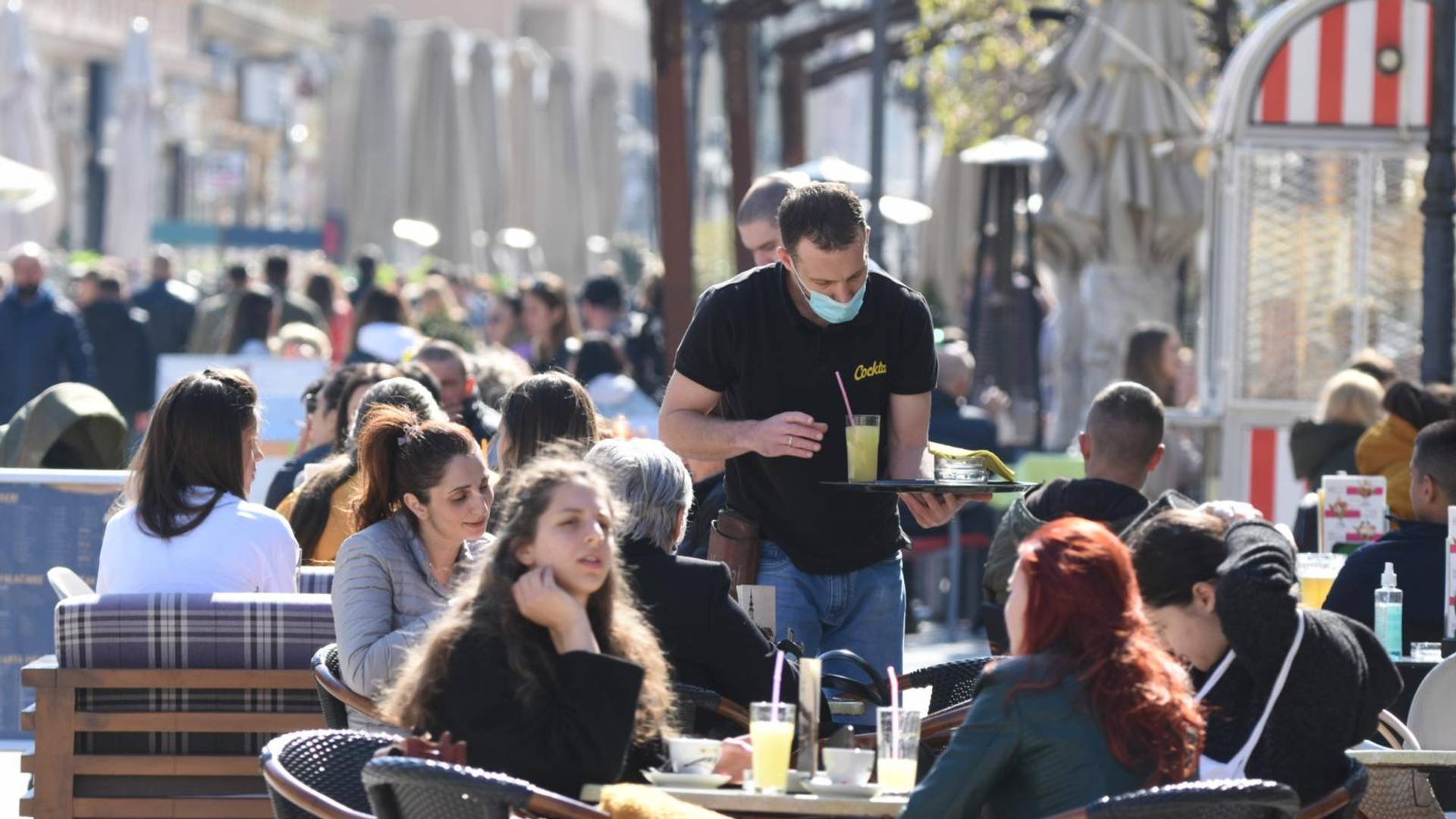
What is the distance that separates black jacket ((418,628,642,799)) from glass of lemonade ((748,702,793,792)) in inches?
9.5

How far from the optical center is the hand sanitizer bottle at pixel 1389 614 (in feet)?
22.6

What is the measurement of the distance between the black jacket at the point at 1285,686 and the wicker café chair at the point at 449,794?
125 centimetres

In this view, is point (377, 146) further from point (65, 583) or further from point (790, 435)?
point (790, 435)

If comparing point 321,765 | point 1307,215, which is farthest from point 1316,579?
point 1307,215

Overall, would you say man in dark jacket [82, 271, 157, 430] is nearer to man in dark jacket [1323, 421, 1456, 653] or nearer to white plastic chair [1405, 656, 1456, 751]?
man in dark jacket [1323, 421, 1456, 653]

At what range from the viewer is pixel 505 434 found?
7.03 meters

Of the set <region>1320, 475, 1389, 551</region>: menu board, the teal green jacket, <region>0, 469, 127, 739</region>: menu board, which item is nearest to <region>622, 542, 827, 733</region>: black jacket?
the teal green jacket

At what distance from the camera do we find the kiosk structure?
46.9 ft

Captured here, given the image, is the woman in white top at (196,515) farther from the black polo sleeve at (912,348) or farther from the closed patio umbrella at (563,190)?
the closed patio umbrella at (563,190)

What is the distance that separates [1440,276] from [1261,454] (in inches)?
91.3

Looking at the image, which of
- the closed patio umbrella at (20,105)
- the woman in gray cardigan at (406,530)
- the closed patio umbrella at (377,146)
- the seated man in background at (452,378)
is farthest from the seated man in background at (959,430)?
the closed patio umbrella at (377,146)

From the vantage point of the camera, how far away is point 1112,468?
24.8 feet

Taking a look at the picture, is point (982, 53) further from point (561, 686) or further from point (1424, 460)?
point (561, 686)

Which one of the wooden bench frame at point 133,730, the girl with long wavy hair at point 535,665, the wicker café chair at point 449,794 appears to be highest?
the girl with long wavy hair at point 535,665
